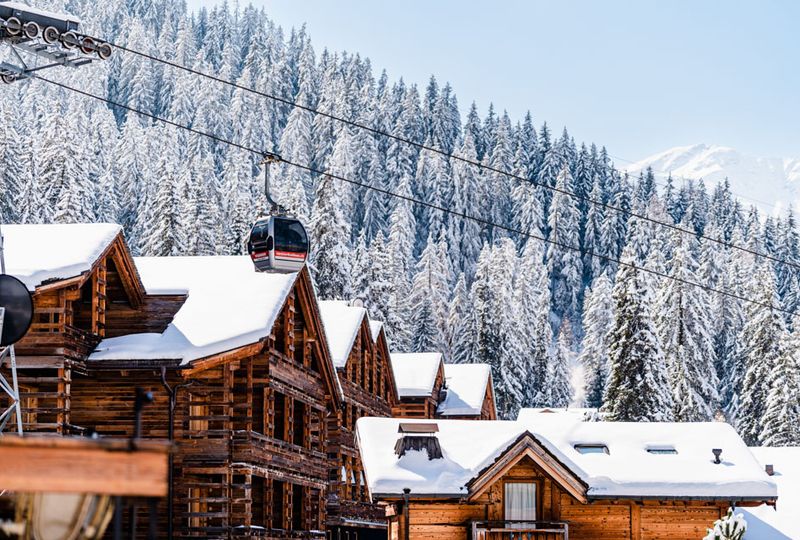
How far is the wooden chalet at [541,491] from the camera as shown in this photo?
36094 millimetres

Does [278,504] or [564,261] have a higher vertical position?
[564,261]

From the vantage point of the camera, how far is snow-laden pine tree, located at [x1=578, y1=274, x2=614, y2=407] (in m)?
114

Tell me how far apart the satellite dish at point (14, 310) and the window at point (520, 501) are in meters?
17.7

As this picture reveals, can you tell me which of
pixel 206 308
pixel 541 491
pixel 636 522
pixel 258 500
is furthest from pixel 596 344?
pixel 206 308

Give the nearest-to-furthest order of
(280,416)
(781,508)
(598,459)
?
(280,416), (598,459), (781,508)

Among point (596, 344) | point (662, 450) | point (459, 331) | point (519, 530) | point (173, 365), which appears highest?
point (459, 331)

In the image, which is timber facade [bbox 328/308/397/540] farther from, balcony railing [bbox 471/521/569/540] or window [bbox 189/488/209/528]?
window [bbox 189/488/209/528]

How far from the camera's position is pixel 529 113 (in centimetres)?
18538

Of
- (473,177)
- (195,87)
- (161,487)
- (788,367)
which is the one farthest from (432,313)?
(161,487)

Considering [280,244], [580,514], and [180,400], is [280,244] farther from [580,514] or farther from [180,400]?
[580,514]

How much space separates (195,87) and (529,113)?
4830cm

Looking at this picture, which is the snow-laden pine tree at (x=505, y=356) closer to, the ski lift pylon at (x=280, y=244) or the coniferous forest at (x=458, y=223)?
the coniferous forest at (x=458, y=223)

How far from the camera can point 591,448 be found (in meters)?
39.4

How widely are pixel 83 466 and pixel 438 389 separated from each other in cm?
6086
